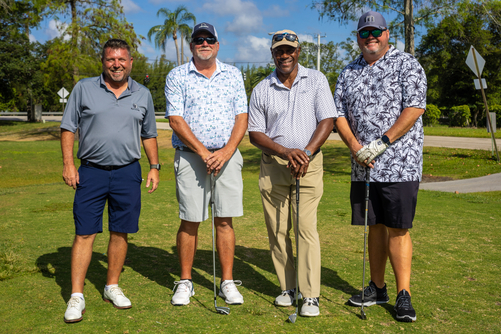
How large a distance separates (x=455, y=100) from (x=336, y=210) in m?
41.6

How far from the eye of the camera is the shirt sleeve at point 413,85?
12.2 ft

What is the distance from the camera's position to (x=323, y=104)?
3.84m

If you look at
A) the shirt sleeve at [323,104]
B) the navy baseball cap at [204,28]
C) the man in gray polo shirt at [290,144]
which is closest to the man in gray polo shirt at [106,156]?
the navy baseball cap at [204,28]

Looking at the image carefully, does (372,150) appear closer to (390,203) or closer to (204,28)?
(390,203)

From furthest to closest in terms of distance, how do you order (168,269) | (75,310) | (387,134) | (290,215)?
(168,269), (290,215), (387,134), (75,310)

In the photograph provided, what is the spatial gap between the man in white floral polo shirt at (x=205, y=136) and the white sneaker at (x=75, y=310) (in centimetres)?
79

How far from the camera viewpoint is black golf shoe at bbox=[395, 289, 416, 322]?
11.6 ft

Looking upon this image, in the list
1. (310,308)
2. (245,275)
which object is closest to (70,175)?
(245,275)

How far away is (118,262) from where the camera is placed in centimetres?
401

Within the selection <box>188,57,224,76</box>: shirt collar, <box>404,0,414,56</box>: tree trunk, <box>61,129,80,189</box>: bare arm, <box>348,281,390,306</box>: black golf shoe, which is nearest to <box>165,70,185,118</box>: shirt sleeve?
<box>188,57,224,76</box>: shirt collar

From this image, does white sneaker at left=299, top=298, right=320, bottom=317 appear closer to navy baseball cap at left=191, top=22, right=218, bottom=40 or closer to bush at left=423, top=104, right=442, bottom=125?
navy baseball cap at left=191, top=22, right=218, bottom=40

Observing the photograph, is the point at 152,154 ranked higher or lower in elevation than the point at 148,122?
lower

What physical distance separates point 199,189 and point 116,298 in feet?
3.79

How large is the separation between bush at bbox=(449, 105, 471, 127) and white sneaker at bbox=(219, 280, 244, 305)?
3778 cm
